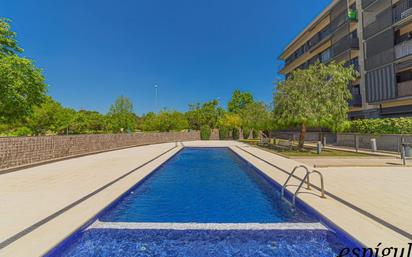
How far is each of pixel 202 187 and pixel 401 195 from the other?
587 centimetres

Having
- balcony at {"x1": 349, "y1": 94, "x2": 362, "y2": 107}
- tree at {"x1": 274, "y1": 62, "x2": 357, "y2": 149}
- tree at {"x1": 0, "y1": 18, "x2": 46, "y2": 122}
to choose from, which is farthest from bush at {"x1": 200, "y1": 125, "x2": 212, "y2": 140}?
tree at {"x1": 0, "y1": 18, "x2": 46, "y2": 122}

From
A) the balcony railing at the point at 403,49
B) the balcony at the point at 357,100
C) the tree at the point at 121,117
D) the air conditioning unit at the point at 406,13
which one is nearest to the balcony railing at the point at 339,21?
the air conditioning unit at the point at 406,13

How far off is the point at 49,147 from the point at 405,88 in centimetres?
2622

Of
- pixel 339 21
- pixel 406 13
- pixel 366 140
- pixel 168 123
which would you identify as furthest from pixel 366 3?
pixel 168 123

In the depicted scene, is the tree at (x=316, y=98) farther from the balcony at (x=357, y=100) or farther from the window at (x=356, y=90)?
the window at (x=356, y=90)

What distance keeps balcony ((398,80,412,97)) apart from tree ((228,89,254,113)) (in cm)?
3991

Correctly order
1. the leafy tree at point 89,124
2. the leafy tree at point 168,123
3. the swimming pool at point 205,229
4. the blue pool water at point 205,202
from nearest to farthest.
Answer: the swimming pool at point 205,229 → the blue pool water at point 205,202 → the leafy tree at point 89,124 → the leafy tree at point 168,123

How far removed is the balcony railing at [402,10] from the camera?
17.0 meters

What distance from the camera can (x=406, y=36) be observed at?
18.0 metres

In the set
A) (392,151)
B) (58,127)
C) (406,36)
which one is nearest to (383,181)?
(392,151)

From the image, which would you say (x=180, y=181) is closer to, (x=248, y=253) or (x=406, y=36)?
(x=248, y=253)

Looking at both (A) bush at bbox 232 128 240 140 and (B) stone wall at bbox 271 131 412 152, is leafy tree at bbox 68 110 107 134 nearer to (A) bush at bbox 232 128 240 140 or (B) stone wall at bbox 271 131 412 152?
(A) bush at bbox 232 128 240 140

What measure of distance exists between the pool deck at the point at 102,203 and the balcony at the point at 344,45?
743 inches

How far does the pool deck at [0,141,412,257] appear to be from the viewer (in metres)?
3.58
